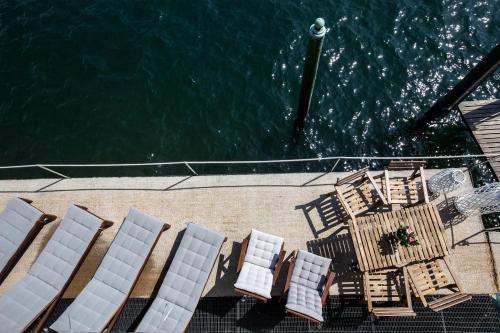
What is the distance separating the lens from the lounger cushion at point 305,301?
9.89m

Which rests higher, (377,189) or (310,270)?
(377,189)

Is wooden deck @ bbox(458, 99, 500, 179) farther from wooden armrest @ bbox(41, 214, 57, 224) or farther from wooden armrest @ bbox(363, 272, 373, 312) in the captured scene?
wooden armrest @ bbox(41, 214, 57, 224)

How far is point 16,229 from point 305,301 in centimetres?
876

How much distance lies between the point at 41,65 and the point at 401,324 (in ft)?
56.5

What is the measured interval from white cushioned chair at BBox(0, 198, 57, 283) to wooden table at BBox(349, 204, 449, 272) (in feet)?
31.1

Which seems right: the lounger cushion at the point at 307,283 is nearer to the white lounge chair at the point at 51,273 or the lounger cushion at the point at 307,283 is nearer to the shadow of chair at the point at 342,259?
the shadow of chair at the point at 342,259

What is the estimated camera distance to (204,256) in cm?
1096

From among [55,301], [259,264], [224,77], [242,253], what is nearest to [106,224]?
[55,301]

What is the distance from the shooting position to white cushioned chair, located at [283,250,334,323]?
391 inches

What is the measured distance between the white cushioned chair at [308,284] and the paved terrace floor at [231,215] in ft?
2.25

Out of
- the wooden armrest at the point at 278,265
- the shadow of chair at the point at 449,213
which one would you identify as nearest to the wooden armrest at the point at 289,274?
the wooden armrest at the point at 278,265

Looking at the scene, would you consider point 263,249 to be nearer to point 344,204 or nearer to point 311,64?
point 344,204

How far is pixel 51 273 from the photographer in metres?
10.9

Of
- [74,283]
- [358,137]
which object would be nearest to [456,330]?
[358,137]
